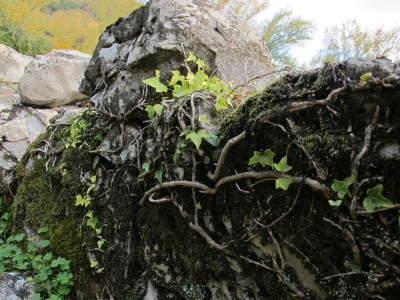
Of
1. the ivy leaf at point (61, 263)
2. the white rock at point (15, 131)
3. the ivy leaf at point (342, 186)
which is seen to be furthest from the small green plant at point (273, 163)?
the white rock at point (15, 131)

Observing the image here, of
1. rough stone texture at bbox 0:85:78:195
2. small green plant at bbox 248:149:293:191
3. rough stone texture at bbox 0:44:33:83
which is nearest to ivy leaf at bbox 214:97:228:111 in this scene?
small green plant at bbox 248:149:293:191

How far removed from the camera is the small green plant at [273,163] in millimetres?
1343

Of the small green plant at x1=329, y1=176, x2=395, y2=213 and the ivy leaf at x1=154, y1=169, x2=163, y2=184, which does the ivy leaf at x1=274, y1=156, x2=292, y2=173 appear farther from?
the ivy leaf at x1=154, y1=169, x2=163, y2=184

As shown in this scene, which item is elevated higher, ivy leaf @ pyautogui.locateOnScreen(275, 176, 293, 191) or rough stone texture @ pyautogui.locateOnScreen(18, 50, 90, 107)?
rough stone texture @ pyautogui.locateOnScreen(18, 50, 90, 107)

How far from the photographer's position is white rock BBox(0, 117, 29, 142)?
195 inches

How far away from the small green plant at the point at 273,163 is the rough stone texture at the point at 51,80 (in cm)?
610

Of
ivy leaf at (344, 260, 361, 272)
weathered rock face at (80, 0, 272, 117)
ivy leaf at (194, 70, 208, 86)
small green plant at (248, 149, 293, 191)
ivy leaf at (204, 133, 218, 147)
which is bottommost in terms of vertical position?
ivy leaf at (344, 260, 361, 272)

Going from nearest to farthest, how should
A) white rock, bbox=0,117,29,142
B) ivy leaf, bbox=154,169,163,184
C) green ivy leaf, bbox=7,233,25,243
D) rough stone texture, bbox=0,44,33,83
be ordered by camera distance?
ivy leaf, bbox=154,169,163,184, green ivy leaf, bbox=7,233,25,243, white rock, bbox=0,117,29,142, rough stone texture, bbox=0,44,33,83

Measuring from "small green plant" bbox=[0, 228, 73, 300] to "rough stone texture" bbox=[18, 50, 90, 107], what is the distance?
4.02 meters

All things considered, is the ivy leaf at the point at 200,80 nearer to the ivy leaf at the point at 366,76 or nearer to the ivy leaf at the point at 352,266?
the ivy leaf at the point at 366,76

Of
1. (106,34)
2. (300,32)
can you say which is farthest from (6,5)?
(106,34)

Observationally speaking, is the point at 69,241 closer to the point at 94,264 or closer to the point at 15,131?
the point at 94,264

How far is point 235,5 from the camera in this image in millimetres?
15992

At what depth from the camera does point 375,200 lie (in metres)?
1.12
